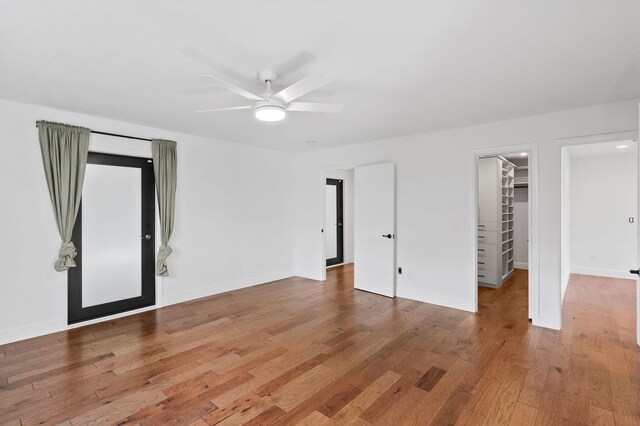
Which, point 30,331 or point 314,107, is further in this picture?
point 30,331

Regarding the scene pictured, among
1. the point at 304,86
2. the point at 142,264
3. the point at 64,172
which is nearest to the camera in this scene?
the point at 304,86

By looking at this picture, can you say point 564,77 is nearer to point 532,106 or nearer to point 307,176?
point 532,106

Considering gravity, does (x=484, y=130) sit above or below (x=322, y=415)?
above

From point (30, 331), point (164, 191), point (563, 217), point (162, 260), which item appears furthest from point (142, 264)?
point (563, 217)

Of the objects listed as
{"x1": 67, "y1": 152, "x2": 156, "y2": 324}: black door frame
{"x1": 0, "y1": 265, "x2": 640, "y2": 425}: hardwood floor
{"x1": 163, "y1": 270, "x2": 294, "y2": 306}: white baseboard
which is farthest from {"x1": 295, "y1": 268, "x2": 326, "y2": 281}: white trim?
{"x1": 67, "y1": 152, "x2": 156, "y2": 324}: black door frame

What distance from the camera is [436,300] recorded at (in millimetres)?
4539

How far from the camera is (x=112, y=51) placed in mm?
2270

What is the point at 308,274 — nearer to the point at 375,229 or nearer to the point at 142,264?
the point at 375,229

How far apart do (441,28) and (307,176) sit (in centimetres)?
438

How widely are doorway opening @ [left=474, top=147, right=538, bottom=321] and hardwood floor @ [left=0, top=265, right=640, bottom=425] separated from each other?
494 millimetres

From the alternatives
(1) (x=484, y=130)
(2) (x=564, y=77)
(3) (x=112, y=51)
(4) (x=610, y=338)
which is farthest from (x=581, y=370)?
(3) (x=112, y=51)

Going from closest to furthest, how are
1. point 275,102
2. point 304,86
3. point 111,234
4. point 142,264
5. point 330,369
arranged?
point 304,86
point 275,102
point 330,369
point 111,234
point 142,264

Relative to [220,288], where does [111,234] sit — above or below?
above

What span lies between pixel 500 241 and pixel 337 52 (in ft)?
15.8
